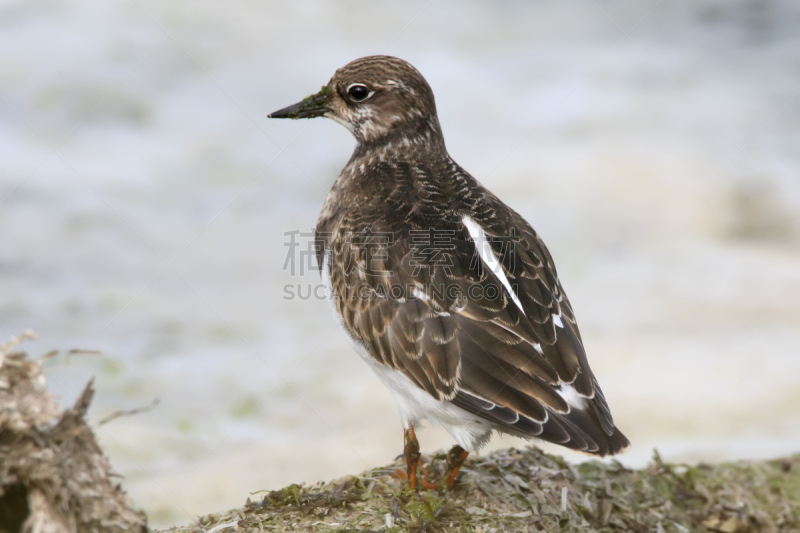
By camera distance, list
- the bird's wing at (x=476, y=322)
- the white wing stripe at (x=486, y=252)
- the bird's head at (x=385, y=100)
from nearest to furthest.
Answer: the bird's wing at (x=476, y=322) → the white wing stripe at (x=486, y=252) → the bird's head at (x=385, y=100)

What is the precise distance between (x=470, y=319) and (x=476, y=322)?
42 millimetres

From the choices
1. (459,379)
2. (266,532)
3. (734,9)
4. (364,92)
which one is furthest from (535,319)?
(734,9)

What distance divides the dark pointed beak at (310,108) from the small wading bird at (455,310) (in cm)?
89

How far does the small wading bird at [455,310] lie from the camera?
4535 mm

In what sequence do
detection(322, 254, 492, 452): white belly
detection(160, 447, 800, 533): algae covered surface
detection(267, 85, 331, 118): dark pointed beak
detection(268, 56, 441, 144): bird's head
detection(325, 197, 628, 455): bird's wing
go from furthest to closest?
detection(267, 85, 331, 118): dark pointed beak → detection(268, 56, 441, 144): bird's head → detection(322, 254, 492, 452): white belly → detection(160, 447, 800, 533): algae covered surface → detection(325, 197, 628, 455): bird's wing

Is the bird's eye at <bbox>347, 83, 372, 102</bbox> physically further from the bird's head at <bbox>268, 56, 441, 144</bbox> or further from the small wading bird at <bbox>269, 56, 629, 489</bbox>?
the small wading bird at <bbox>269, 56, 629, 489</bbox>

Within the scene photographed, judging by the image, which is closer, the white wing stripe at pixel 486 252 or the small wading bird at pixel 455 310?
the small wading bird at pixel 455 310

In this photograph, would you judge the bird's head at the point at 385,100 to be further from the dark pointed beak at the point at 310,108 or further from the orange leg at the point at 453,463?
the orange leg at the point at 453,463

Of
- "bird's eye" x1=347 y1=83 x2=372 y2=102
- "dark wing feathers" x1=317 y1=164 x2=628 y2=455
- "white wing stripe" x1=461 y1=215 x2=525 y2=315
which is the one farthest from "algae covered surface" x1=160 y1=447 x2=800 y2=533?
"bird's eye" x1=347 y1=83 x2=372 y2=102

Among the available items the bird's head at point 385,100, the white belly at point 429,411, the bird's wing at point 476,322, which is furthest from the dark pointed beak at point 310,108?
the white belly at point 429,411

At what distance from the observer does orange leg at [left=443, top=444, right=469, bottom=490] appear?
513 centimetres

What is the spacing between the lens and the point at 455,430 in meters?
4.83

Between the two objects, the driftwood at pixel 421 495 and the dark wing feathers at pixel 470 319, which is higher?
the dark wing feathers at pixel 470 319

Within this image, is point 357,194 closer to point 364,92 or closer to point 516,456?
Answer: point 364,92
